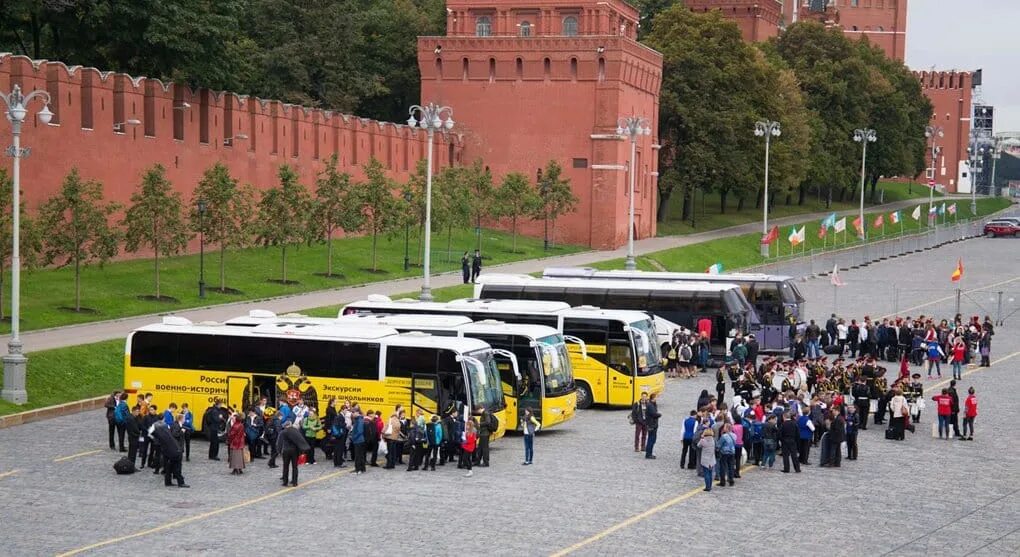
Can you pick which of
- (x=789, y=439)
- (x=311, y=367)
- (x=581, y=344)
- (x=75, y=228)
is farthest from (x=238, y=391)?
Answer: (x=75, y=228)

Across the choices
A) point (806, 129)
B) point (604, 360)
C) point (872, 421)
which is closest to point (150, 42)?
point (604, 360)

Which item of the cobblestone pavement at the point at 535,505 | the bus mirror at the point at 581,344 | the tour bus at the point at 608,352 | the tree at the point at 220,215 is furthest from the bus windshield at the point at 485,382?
the tree at the point at 220,215

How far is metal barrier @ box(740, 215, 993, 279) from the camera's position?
70500 mm

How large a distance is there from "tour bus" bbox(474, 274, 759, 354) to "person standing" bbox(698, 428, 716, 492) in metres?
17.4

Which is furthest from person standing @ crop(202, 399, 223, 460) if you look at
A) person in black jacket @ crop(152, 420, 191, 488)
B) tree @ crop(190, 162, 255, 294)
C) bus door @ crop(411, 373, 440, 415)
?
tree @ crop(190, 162, 255, 294)

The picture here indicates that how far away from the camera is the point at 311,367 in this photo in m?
29.1

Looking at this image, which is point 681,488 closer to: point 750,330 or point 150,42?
point 750,330

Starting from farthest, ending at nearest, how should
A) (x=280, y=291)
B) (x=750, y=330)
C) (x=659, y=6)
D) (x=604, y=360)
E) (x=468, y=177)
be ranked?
1. (x=659, y=6)
2. (x=468, y=177)
3. (x=280, y=291)
4. (x=750, y=330)
5. (x=604, y=360)

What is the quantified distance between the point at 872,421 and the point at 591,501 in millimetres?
11254

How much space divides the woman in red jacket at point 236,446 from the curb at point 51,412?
22.4ft

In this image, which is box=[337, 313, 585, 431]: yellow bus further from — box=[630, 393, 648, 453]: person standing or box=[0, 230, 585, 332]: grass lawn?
box=[0, 230, 585, 332]: grass lawn

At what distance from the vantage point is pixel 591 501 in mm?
23578

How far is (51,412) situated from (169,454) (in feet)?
27.5

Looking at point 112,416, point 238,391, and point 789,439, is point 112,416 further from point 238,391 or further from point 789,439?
point 789,439
